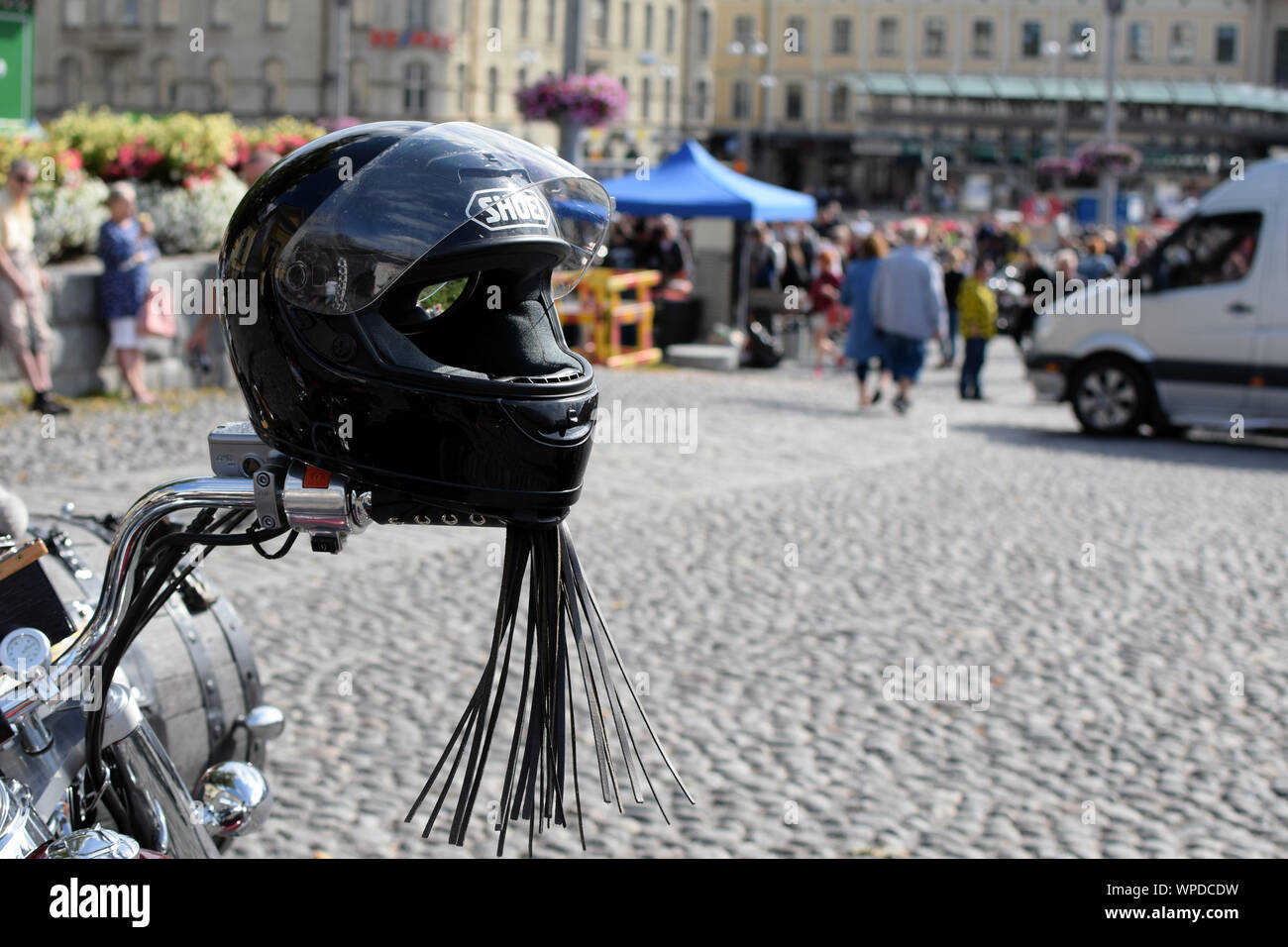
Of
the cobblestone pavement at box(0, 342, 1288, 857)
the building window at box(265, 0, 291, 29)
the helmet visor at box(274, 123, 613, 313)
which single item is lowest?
the cobblestone pavement at box(0, 342, 1288, 857)

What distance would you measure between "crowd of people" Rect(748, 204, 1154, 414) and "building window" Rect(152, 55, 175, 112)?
48760 mm

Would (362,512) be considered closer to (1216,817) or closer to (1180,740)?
(1216,817)

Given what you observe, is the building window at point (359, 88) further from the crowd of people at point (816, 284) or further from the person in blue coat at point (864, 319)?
the person in blue coat at point (864, 319)

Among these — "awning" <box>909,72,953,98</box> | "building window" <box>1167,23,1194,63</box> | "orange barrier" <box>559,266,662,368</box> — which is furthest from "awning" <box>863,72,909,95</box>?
"orange barrier" <box>559,266,662,368</box>

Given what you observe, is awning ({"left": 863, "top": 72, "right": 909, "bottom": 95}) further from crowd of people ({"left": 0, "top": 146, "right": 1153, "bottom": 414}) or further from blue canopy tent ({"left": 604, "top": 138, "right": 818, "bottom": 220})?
blue canopy tent ({"left": 604, "top": 138, "right": 818, "bottom": 220})

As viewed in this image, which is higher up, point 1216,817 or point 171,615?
point 171,615

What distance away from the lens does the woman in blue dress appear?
12.2 m

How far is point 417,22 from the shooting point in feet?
222

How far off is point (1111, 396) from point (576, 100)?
20.9 ft

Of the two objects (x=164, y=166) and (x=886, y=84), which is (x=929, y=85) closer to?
(x=886, y=84)

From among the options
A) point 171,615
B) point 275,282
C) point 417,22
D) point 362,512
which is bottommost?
point 171,615
